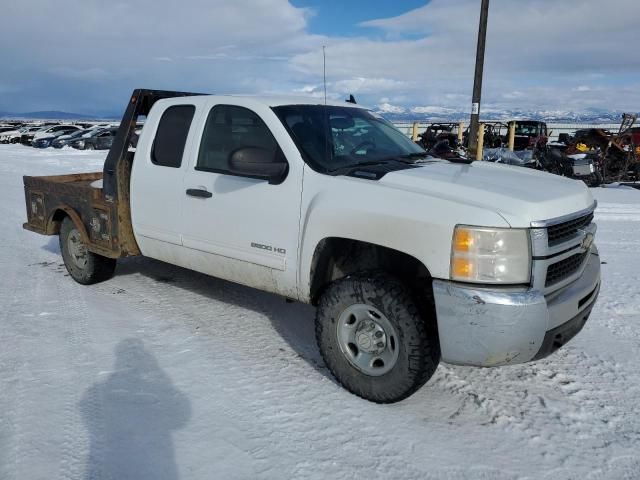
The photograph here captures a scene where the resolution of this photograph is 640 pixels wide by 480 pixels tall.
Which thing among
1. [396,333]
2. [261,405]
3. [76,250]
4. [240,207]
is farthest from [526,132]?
[261,405]

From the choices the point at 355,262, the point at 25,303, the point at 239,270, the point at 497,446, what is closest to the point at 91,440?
the point at 239,270

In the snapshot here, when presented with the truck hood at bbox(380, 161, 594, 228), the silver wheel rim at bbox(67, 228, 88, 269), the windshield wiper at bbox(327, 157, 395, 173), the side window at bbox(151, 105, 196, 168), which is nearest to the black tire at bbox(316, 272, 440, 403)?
the truck hood at bbox(380, 161, 594, 228)

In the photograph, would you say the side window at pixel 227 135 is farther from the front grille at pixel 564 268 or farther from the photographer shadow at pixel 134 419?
the front grille at pixel 564 268

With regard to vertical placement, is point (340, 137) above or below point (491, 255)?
above

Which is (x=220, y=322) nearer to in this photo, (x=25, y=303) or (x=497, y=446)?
(x=25, y=303)

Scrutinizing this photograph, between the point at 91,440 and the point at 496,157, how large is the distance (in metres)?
14.2

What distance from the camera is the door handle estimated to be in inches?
160

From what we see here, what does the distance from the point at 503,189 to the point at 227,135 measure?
2092mm

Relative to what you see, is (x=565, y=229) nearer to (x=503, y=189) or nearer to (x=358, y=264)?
(x=503, y=189)

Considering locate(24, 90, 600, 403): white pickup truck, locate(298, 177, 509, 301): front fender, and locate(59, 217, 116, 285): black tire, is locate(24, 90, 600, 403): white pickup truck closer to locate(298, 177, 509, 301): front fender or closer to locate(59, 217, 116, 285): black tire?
locate(298, 177, 509, 301): front fender

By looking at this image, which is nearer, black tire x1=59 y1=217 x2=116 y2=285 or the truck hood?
the truck hood

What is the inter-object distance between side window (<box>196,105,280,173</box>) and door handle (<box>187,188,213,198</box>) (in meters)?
0.17


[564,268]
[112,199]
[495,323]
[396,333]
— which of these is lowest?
[396,333]

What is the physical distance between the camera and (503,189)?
3135 millimetres
